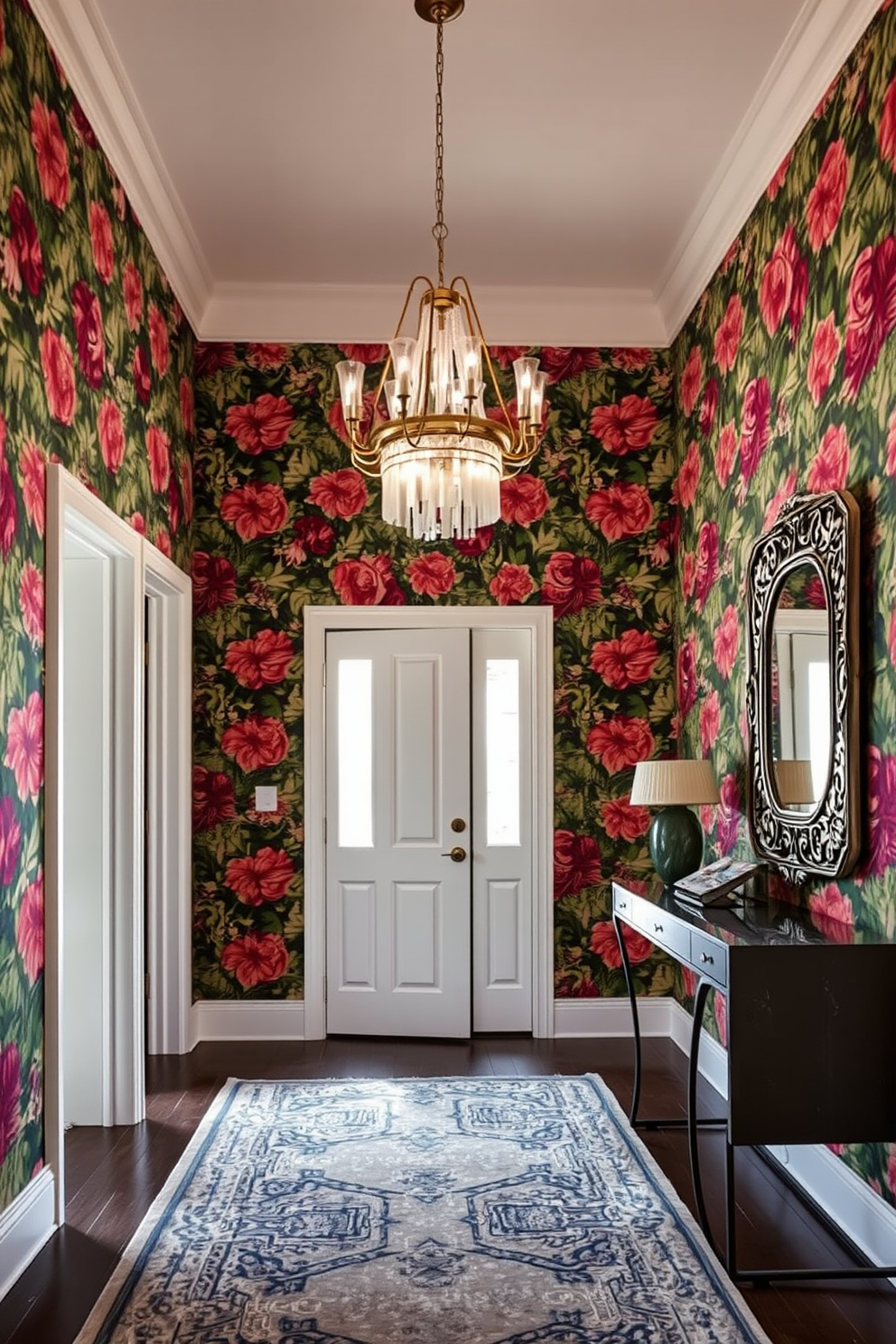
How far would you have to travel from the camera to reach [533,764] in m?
5.59

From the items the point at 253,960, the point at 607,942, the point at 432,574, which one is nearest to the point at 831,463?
the point at 432,574

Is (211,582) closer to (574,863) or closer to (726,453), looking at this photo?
(574,863)

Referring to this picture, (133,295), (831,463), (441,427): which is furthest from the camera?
(133,295)

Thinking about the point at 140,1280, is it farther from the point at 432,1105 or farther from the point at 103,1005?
the point at 432,1105

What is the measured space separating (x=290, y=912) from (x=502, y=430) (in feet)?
10.2

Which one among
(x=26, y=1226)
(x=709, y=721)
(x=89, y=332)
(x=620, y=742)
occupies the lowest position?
(x=26, y=1226)

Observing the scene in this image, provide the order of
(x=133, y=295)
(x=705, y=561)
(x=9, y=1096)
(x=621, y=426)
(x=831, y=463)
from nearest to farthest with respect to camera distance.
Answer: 1. (x=9, y=1096)
2. (x=831, y=463)
3. (x=133, y=295)
4. (x=705, y=561)
5. (x=621, y=426)

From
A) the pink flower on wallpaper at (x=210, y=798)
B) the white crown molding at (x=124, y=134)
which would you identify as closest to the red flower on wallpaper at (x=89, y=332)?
the white crown molding at (x=124, y=134)

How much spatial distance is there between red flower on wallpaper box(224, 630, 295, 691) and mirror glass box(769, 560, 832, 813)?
251 cm

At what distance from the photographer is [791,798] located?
375cm

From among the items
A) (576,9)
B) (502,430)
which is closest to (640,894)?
(502,430)

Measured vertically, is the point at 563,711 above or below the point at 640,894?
above

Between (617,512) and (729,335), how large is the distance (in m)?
1.22

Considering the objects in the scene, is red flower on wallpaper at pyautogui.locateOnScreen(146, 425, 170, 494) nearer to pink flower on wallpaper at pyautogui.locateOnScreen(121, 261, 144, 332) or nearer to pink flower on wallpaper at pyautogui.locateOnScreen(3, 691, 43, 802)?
pink flower on wallpaper at pyautogui.locateOnScreen(121, 261, 144, 332)
